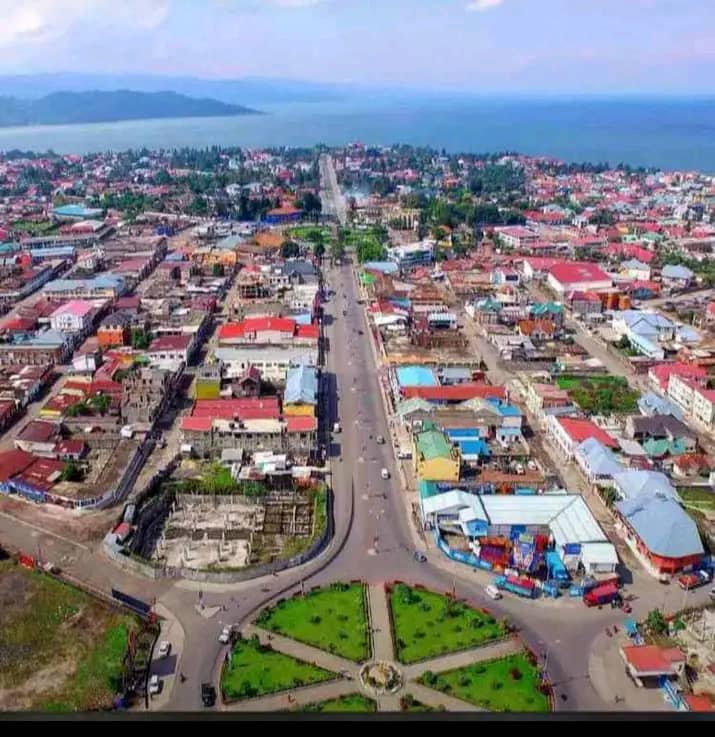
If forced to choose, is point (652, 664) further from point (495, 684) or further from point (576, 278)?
point (576, 278)

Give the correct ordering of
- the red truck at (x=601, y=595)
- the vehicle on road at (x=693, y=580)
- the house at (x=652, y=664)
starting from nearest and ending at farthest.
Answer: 1. the house at (x=652, y=664)
2. the red truck at (x=601, y=595)
3. the vehicle on road at (x=693, y=580)

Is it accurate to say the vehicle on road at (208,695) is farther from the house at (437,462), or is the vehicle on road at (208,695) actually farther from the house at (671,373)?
the house at (671,373)

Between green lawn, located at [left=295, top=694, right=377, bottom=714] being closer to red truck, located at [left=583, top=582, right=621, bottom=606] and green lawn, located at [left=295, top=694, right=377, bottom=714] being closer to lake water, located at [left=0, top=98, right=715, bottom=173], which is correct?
red truck, located at [left=583, top=582, right=621, bottom=606]

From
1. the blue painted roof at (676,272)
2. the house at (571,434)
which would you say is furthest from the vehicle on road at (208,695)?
the blue painted roof at (676,272)

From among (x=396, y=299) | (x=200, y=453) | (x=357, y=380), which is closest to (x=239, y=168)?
(x=396, y=299)

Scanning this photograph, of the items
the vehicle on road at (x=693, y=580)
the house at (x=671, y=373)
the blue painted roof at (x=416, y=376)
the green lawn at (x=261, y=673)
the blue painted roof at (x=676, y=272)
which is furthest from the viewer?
the blue painted roof at (x=676, y=272)

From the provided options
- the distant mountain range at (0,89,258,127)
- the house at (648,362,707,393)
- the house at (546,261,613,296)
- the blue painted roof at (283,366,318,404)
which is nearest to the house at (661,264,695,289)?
the house at (546,261,613,296)

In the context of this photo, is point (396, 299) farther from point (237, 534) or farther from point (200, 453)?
point (237, 534)

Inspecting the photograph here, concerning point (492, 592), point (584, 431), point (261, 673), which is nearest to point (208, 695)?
point (261, 673)
